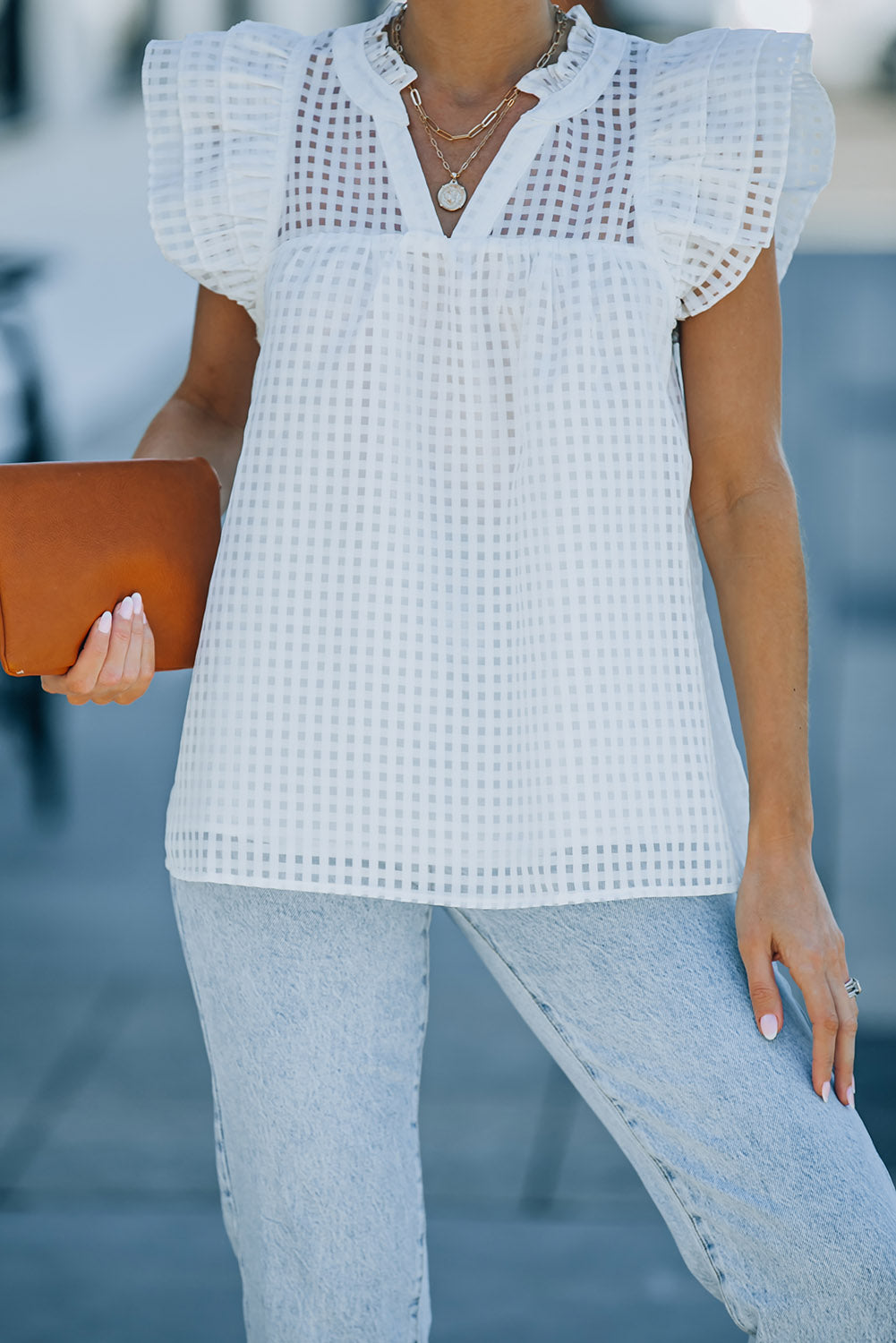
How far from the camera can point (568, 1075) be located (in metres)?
1.39

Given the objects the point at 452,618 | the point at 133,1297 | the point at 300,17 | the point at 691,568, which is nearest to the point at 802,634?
the point at 691,568

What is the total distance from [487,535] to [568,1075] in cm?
46

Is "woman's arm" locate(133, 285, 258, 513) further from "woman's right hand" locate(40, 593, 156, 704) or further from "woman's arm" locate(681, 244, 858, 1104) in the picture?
"woman's arm" locate(681, 244, 858, 1104)

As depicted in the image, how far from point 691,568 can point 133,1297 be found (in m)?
1.86

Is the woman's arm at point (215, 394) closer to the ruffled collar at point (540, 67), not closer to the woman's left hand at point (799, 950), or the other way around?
the ruffled collar at point (540, 67)

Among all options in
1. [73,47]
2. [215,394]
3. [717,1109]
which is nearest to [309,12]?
[73,47]

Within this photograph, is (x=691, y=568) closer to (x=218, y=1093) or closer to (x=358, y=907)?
(x=358, y=907)

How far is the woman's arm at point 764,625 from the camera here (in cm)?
136

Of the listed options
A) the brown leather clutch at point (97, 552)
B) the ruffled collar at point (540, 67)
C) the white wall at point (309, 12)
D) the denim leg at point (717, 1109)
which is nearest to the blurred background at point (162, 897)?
the white wall at point (309, 12)

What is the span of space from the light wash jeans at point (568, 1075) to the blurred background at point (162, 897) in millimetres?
1311

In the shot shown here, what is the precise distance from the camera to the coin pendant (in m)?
1.41

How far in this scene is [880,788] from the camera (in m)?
5.04

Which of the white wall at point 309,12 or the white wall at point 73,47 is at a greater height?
the white wall at point 309,12

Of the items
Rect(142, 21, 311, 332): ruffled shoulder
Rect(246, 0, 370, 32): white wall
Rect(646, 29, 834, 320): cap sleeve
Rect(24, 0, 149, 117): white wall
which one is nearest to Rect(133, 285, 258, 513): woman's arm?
Rect(142, 21, 311, 332): ruffled shoulder
